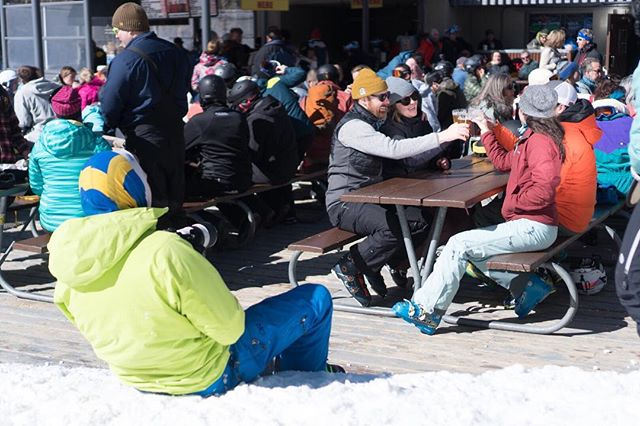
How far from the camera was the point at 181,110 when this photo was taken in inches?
283

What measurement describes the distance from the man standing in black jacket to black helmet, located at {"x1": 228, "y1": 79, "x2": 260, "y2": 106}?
502mm

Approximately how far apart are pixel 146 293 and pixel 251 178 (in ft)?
16.1

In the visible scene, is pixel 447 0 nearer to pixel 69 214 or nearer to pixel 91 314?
pixel 69 214

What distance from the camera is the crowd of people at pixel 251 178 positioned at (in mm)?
3684

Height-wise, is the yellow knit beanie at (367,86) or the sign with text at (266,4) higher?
the sign with text at (266,4)

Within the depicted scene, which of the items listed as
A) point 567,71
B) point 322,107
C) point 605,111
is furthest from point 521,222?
point 567,71

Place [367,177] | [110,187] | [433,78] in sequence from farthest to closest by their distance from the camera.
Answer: [433,78]
[367,177]
[110,187]

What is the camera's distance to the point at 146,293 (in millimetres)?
3635

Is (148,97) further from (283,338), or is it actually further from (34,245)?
(283,338)

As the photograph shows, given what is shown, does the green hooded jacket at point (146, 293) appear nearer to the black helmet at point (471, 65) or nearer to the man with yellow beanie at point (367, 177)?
the man with yellow beanie at point (367, 177)

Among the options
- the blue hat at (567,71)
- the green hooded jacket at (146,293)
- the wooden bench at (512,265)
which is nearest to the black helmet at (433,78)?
the blue hat at (567,71)

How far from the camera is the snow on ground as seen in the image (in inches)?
151

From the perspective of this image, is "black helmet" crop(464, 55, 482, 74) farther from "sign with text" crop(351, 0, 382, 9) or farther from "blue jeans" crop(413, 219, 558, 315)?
"blue jeans" crop(413, 219, 558, 315)

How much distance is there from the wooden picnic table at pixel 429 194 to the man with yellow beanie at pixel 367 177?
14 centimetres
